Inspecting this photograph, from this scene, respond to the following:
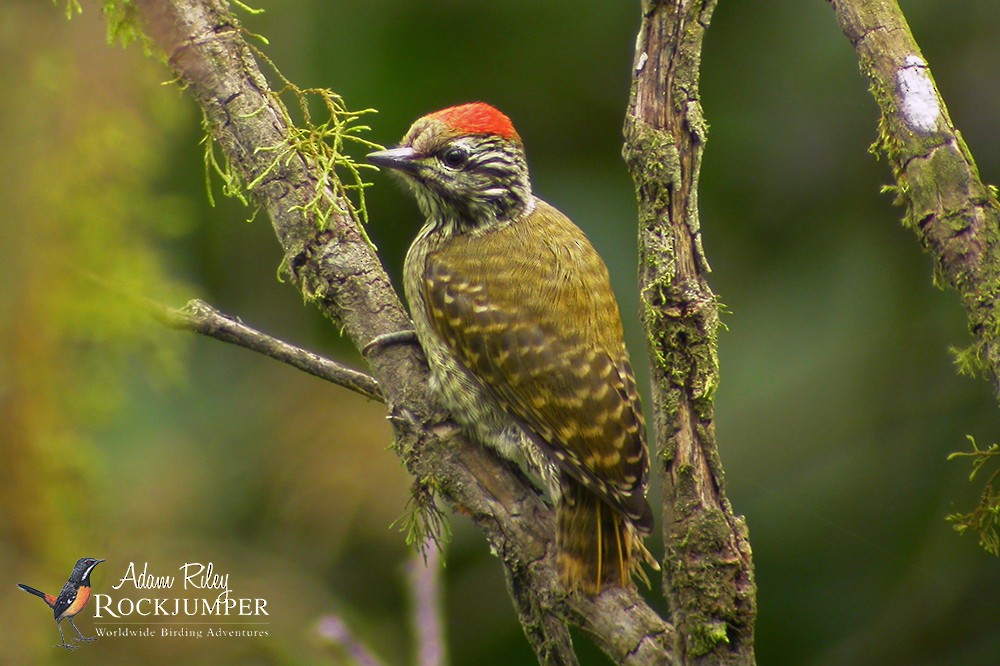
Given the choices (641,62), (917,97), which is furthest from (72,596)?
(917,97)

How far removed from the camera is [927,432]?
13.4 ft

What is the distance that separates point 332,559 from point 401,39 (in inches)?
88.1

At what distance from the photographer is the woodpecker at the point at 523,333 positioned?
8.66 feet

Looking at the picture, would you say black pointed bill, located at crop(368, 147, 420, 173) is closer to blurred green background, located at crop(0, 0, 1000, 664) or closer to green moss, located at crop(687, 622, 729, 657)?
blurred green background, located at crop(0, 0, 1000, 664)

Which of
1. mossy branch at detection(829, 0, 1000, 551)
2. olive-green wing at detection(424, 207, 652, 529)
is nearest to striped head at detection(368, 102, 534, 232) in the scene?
olive-green wing at detection(424, 207, 652, 529)

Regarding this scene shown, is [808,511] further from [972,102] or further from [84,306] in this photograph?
[84,306]

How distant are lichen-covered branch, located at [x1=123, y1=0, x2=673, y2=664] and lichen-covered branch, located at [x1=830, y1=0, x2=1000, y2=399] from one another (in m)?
1.07

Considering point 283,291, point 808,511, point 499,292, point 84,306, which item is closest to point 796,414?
point 808,511

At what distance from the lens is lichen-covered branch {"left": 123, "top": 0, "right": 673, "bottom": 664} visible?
2.47 m

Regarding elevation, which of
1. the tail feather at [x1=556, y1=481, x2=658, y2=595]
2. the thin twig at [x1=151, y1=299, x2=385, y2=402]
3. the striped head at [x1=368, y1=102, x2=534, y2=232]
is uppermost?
the striped head at [x1=368, y1=102, x2=534, y2=232]

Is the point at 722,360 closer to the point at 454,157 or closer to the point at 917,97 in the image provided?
the point at 454,157

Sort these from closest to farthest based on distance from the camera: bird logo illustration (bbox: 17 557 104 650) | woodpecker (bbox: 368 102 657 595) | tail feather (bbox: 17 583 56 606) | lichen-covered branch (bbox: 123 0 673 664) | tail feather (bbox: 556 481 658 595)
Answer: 1. tail feather (bbox: 17 583 56 606)
2. bird logo illustration (bbox: 17 557 104 650)
3. tail feather (bbox: 556 481 658 595)
4. lichen-covered branch (bbox: 123 0 673 664)
5. woodpecker (bbox: 368 102 657 595)

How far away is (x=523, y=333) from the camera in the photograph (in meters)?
2.90

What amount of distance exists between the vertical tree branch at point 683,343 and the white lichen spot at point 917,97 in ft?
1.17
